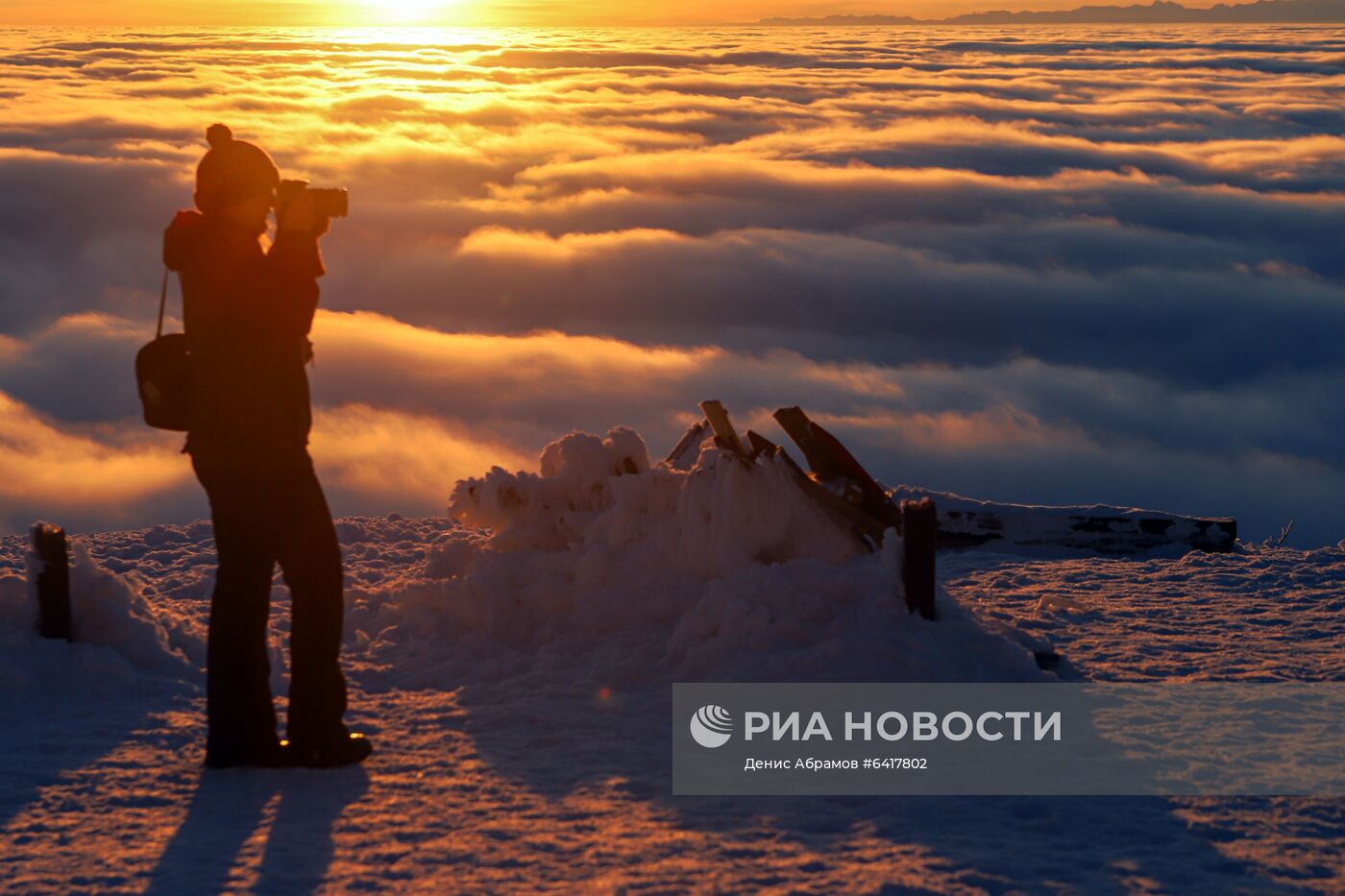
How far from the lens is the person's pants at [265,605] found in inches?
165

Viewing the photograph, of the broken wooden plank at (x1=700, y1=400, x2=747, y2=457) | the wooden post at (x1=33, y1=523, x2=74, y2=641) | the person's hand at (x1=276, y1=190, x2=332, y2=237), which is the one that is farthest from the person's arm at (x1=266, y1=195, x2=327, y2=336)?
the broken wooden plank at (x1=700, y1=400, x2=747, y2=457)

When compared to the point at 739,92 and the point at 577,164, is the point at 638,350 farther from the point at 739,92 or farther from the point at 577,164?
the point at 739,92

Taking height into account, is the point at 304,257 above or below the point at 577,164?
below

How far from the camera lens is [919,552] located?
5.09m

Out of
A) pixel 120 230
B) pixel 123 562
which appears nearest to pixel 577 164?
pixel 120 230

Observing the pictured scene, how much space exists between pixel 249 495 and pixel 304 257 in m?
0.76

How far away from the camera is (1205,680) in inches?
209

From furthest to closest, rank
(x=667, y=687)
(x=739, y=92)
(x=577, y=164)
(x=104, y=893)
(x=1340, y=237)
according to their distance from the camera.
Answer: (x=739, y=92) → (x=577, y=164) → (x=1340, y=237) → (x=667, y=687) → (x=104, y=893)

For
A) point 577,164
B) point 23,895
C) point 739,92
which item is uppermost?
point 739,92

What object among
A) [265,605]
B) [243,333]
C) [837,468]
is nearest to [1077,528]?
[837,468]

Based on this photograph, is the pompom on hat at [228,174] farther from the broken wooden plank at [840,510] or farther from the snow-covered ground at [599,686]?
the broken wooden plank at [840,510]

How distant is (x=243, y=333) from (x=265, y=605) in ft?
2.90

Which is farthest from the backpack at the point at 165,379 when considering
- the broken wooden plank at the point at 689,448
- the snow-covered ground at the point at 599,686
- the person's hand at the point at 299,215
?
the broken wooden plank at the point at 689,448

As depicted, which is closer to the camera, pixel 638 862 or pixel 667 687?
pixel 638 862
